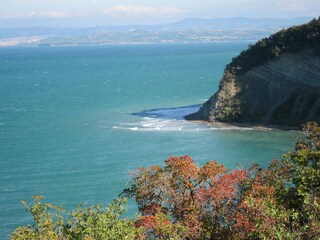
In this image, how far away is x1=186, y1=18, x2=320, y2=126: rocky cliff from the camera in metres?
65.8

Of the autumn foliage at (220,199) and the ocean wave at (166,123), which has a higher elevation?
the autumn foliage at (220,199)

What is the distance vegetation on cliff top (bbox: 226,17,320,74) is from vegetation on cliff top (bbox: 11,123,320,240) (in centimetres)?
4426

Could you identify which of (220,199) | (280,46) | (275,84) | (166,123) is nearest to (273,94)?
(275,84)

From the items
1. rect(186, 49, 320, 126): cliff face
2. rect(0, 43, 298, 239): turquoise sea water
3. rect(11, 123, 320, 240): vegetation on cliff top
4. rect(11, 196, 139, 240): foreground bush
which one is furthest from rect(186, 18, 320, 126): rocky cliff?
rect(11, 196, 139, 240): foreground bush

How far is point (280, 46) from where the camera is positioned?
226 ft

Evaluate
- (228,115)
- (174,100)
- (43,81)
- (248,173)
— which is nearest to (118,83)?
(43,81)

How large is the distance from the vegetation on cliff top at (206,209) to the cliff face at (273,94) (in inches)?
1649

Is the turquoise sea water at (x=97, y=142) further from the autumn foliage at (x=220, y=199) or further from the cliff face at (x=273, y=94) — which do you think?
the autumn foliage at (x=220, y=199)

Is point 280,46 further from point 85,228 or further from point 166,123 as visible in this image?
point 85,228

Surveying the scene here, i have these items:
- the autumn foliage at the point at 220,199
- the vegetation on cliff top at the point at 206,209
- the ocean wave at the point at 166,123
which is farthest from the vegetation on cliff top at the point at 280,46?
the autumn foliage at the point at 220,199

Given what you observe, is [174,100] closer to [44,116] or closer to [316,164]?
[44,116]

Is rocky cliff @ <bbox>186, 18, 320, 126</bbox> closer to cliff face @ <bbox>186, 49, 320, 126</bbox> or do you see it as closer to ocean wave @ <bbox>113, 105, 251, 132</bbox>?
cliff face @ <bbox>186, 49, 320, 126</bbox>

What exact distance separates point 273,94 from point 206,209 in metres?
49.7

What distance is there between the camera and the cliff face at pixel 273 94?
2584 inches
